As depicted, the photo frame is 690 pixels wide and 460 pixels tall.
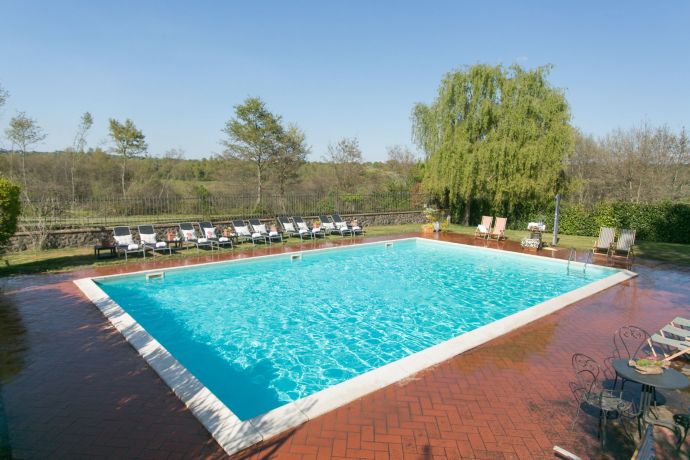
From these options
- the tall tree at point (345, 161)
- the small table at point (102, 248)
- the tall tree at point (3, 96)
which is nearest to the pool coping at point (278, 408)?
the small table at point (102, 248)

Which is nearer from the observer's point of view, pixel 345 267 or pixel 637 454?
pixel 637 454

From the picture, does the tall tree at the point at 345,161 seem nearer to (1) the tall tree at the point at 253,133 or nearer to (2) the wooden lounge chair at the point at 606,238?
(1) the tall tree at the point at 253,133

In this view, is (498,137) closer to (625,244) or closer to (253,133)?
(625,244)

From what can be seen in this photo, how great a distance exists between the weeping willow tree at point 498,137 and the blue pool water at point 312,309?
7458 mm

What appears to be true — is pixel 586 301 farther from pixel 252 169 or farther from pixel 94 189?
pixel 94 189

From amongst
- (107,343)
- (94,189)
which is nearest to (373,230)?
(107,343)

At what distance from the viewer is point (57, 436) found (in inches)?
140

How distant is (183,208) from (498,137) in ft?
53.3

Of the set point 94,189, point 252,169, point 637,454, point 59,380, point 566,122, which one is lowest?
point 59,380

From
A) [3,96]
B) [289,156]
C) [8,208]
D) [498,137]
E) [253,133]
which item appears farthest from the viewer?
[289,156]

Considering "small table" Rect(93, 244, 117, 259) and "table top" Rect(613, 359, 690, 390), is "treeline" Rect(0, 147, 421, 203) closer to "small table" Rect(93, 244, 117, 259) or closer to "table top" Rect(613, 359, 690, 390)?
"small table" Rect(93, 244, 117, 259)

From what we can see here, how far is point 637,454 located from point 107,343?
6627 millimetres

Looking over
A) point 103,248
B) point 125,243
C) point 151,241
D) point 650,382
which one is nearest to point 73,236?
point 103,248

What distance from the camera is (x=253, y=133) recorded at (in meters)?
23.7
